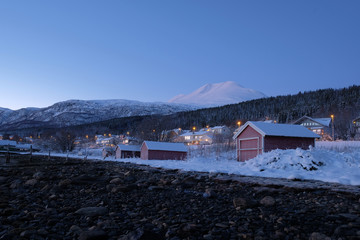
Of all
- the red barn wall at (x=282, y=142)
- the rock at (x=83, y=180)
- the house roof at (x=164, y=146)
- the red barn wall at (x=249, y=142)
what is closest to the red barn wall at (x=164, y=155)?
the house roof at (x=164, y=146)

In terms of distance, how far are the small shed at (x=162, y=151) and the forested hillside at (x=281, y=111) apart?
67.4 feet

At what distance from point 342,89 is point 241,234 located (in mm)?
140632

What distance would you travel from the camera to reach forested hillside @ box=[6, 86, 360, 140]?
226 ft

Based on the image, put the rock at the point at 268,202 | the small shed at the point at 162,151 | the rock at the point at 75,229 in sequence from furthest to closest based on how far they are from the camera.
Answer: the small shed at the point at 162,151
the rock at the point at 268,202
the rock at the point at 75,229

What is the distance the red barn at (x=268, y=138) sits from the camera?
25.4 meters

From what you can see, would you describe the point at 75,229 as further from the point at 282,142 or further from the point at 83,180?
the point at 282,142

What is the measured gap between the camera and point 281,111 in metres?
120

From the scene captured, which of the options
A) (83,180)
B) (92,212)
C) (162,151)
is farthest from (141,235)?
(162,151)

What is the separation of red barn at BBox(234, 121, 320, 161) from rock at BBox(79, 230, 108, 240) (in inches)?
878

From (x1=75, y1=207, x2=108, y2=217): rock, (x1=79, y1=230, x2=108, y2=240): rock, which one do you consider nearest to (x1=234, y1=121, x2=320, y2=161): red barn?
(x1=75, y1=207, x2=108, y2=217): rock

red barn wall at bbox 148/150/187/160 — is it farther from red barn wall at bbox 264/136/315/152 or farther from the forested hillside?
the forested hillside

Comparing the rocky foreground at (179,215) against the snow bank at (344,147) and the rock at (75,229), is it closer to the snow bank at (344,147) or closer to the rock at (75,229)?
the rock at (75,229)

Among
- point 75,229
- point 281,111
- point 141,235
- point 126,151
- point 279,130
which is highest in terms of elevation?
point 281,111

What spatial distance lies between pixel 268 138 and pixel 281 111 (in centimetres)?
10263
